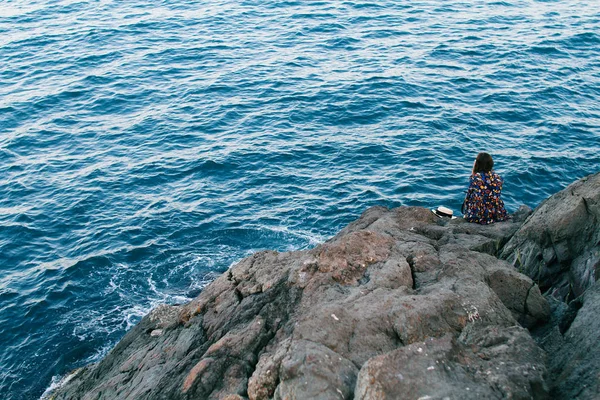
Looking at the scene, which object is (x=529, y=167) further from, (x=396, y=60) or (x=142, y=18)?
(x=142, y=18)

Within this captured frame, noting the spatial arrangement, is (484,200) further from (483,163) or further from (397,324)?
(397,324)

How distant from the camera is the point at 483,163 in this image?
16.8 m

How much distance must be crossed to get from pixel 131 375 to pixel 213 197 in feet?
45.9

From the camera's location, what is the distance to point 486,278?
12023 mm

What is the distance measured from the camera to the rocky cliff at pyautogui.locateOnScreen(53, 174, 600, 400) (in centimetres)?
860

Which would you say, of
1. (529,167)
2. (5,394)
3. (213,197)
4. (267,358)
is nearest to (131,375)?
(267,358)

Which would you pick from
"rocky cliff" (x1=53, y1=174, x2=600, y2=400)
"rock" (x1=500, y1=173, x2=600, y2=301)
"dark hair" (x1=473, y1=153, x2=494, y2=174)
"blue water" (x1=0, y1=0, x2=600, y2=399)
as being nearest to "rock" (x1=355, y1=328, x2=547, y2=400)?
"rocky cliff" (x1=53, y1=174, x2=600, y2=400)

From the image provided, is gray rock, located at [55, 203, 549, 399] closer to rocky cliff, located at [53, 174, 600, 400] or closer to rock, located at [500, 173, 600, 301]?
rocky cliff, located at [53, 174, 600, 400]

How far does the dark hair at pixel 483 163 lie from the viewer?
16.7 meters

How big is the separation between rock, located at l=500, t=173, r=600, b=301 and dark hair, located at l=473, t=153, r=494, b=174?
2619 mm

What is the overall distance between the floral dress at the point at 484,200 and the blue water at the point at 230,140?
7.58 meters

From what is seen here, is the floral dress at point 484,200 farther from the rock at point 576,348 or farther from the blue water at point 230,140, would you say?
the blue water at point 230,140

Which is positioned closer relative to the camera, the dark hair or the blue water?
the dark hair

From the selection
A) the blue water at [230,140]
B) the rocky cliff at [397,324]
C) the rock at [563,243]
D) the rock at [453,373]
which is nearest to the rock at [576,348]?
the rocky cliff at [397,324]
